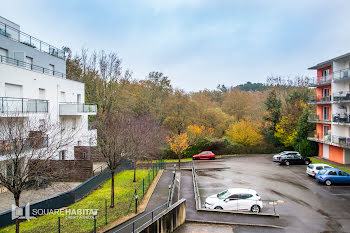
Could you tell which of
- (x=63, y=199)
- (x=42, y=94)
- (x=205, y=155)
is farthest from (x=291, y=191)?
(x=42, y=94)

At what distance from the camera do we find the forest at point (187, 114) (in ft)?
121

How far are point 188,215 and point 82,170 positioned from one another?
11.0 meters

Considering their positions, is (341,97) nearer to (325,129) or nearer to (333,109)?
(333,109)

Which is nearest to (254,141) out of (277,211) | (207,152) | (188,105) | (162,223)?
(207,152)

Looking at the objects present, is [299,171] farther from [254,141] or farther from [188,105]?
[188,105]

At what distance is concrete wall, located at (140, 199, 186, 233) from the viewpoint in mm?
10633

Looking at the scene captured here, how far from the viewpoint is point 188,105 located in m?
40.2

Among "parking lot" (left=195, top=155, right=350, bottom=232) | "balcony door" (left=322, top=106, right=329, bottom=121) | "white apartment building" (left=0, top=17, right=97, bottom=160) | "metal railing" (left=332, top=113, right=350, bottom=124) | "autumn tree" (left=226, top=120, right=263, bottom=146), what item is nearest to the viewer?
"parking lot" (left=195, top=155, right=350, bottom=232)

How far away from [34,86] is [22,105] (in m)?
3.74

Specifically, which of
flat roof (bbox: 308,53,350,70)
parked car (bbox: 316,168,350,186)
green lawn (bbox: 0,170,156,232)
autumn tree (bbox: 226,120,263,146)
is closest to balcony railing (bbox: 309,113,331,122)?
flat roof (bbox: 308,53,350,70)

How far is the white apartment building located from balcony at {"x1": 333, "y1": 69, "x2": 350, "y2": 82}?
90.6 ft

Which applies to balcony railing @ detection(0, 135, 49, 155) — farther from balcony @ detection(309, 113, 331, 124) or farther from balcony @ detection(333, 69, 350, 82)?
balcony @ detection(309, 113, 331, 124)

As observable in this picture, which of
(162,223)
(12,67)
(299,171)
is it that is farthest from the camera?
(299,171)

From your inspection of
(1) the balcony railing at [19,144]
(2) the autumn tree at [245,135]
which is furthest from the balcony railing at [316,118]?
(1) the balcony railing at [19,144]
